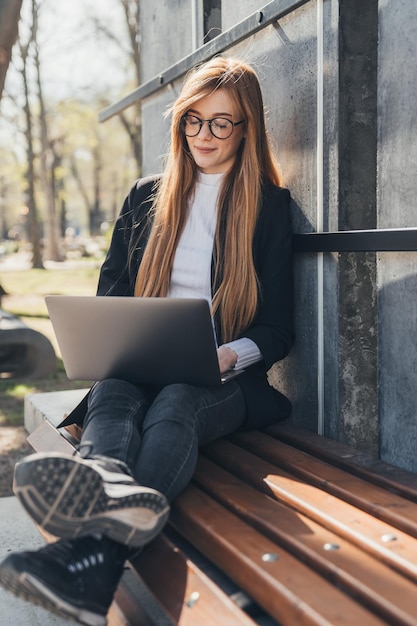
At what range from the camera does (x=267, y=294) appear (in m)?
3.06

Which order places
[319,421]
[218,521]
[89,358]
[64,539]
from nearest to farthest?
[64,539], [218,521], [89,358], [319,421]

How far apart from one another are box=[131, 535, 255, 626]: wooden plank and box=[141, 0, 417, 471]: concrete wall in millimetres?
1017

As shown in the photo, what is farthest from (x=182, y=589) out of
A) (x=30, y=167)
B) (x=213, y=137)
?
(x=30, y=167)

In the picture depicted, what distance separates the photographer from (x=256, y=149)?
3.14 meters

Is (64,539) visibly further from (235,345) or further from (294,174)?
(294,174)

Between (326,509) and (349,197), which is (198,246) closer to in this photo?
(349,197)

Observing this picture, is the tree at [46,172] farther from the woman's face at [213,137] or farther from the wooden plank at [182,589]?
the wooden plank at [182,589]

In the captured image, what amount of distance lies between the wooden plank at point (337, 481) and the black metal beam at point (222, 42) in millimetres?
1587

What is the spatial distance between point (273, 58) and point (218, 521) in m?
1.98

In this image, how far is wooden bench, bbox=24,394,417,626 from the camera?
1679 millimetres

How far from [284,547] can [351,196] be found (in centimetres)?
137

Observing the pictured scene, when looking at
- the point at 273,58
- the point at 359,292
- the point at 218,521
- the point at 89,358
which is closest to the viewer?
the point at 218,521

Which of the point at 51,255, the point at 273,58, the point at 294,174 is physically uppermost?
the point at 273,58

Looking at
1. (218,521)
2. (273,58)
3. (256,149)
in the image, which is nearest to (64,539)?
(218,521)
